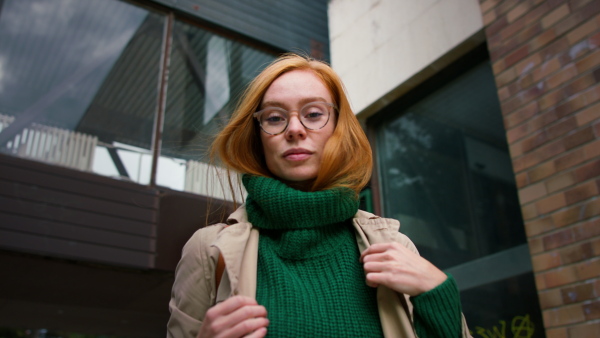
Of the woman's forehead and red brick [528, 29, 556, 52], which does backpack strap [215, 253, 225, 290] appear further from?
red brick [528, 29, 556, 52]

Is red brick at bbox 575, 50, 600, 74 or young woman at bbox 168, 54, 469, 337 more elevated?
red brick at bbox 575, 50, 600, 74

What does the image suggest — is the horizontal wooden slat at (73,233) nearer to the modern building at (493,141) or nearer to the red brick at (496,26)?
the modern building at (493,141)

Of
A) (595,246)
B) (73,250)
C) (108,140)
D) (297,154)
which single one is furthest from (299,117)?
(108,140)

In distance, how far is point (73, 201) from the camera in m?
4.43

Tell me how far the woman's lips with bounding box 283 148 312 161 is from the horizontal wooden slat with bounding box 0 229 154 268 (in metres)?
3.39

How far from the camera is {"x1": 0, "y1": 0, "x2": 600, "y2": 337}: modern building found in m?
3.09

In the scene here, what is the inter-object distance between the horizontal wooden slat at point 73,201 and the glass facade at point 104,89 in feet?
1.05

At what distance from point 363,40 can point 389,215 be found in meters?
1.81

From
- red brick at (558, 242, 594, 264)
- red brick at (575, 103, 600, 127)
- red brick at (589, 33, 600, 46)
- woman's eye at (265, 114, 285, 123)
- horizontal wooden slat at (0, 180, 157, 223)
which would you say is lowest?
red brick at (558, 242, 594, 264)

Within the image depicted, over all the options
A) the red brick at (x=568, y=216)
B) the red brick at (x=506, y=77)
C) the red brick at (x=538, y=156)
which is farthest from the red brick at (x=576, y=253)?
the red brick at (x=506, y=77)

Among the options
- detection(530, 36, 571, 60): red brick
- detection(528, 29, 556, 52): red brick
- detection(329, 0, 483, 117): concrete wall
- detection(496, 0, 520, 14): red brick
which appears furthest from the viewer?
detection(329, 0, 483, 117): concrete wall

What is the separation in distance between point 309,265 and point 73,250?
3.46 meters

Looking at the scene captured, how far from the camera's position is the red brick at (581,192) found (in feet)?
9.24

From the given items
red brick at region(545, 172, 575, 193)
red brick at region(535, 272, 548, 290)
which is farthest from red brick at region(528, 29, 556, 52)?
red brick at region(535, 272, 548, 290)
